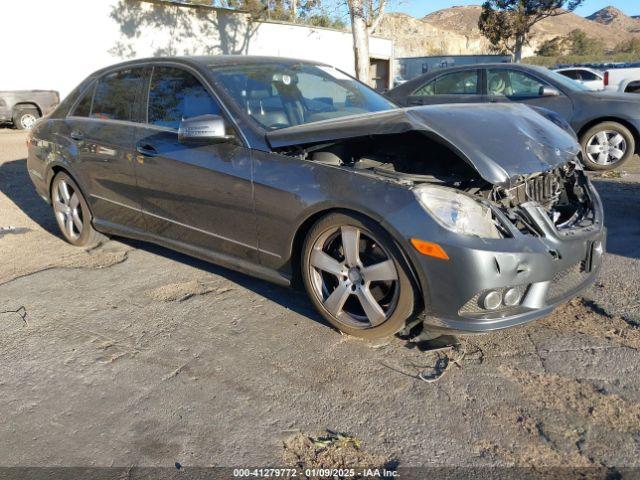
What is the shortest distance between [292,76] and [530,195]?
6.62ft

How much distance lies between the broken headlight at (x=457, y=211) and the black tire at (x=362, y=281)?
28 centimetres

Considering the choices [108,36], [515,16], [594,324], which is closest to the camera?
[594,324]

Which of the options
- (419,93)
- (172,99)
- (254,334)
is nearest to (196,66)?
(172,99)

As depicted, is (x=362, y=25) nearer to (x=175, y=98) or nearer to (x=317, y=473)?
(x=175, y=98)

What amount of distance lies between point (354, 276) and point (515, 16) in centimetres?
3390

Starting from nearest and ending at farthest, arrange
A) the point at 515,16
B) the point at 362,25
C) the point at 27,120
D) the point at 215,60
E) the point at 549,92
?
1. the point at 215,60
2. the point at 549,92
3. the point at 362,25
4. the point at 27,120
5. the point at 515,16

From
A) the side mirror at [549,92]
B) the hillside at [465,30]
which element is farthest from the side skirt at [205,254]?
the hillside at [465,30]

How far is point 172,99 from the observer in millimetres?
4270

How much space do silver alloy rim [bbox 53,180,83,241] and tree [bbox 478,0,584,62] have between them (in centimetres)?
3179

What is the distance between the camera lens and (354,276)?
10.7ft

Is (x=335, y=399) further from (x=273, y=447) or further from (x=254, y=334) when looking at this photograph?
(x=254, y=334)

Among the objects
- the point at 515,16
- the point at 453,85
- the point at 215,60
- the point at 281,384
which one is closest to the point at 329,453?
the point at 281,384

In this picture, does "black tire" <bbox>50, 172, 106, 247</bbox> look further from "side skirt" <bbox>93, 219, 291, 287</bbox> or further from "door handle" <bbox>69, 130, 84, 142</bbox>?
"door handle" <bbox>69, 130, 84, 142</bbox>

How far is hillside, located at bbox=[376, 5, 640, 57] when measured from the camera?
63531mm
